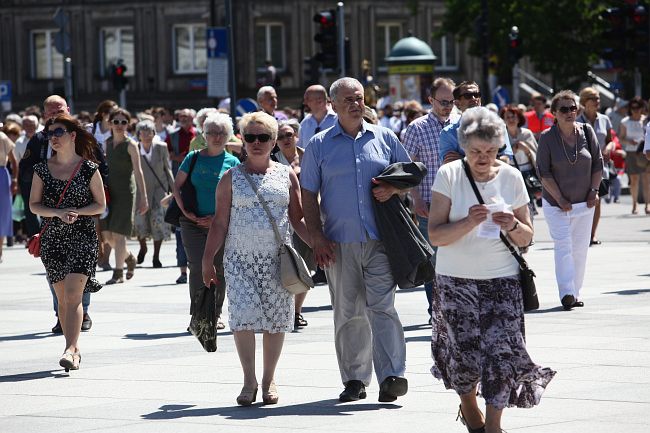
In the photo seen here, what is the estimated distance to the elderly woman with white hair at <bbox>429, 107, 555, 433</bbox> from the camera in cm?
805

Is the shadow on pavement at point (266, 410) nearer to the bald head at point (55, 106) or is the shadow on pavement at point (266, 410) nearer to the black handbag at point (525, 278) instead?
the black handbag at point (525, 278)

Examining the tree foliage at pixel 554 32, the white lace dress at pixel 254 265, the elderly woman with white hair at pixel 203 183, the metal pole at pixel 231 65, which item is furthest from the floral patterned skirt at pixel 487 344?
the tree foliage at pixel 554 32

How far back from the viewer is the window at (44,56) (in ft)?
202

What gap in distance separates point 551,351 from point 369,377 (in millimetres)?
2040

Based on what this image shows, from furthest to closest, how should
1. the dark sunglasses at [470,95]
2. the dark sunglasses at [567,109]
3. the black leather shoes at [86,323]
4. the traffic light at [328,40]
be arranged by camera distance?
the traffic light at [328,40] → the dark sunglasses at [567,109] → the black leather shoes at [86,323] → the dark sunglasses at [470,95]

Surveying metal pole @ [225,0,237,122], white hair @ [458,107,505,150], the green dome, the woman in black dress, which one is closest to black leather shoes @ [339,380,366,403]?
white hair @ [458,107,505,150]

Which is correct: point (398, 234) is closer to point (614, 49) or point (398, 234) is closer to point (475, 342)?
point (475, 342)

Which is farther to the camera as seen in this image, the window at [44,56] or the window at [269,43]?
the window at [44,56]

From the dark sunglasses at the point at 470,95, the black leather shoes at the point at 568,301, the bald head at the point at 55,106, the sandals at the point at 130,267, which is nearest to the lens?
the dark sunglasses at the point at 470,95

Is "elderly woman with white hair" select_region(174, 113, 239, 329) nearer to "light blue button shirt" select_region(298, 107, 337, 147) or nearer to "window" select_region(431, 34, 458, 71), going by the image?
"light blue button shirt" select_region(298, 107, 337, 147)

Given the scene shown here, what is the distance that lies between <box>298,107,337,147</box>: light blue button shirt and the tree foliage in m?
35.3

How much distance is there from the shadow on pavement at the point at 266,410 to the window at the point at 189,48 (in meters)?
50.8

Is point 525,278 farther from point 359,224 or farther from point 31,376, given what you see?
point 31,376

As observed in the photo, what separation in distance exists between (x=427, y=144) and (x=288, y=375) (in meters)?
2.93
